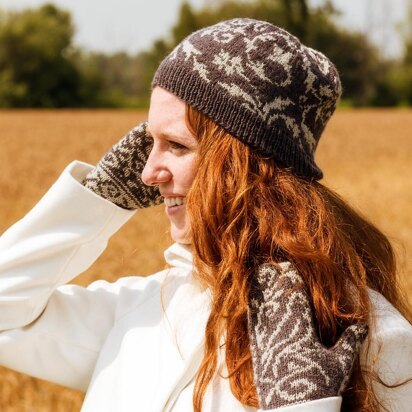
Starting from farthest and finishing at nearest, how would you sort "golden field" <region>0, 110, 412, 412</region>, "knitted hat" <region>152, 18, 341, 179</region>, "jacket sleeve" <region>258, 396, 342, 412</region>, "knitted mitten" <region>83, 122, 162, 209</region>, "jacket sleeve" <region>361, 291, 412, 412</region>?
"golden field" <region>0, 110, 412, 412</region> < "knitted mitten" <region>83, 122, 162, 209</region> < "knitted hat" <region>152, 18, 341, 179</region> < "jacket sleeve" <region>361, 291, 412, 412</region> < "jacket sleeve" <region>258, 396, 342, 412</region>

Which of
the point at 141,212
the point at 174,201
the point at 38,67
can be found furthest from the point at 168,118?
the point at 38,67

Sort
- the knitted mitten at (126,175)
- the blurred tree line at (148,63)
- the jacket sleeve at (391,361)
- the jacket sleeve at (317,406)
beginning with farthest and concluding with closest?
1. the blurred tree line at (148,63)
2. the knitted mitten at (126,175)
3. the jacket sleeve at (391,361)
4. the jacket sleeve at (317,406)

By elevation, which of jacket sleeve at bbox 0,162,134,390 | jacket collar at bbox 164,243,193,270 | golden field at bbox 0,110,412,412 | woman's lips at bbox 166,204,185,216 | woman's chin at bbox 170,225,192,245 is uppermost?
woman's lips at bbox 166,204,185,216

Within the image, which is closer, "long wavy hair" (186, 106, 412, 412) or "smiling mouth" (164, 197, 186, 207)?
"long wavy hair" (186, 106, 412, 412)

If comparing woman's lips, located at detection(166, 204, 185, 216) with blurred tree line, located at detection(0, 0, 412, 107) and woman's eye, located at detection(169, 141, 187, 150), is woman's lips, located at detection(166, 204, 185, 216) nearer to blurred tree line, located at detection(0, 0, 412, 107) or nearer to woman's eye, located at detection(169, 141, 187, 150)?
woman's eye, located at detection(169, 141, 187, 150)

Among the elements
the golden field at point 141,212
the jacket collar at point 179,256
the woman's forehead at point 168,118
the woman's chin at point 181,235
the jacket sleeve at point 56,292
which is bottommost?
the golden field at point 141,212

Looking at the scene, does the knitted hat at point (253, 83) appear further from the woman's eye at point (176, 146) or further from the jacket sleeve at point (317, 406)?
the jacket sleeve at point (317, 406)

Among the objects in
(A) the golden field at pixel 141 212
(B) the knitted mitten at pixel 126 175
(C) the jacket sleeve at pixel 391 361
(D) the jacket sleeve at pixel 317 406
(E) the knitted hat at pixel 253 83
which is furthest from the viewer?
(A) the golden field at pixel 141 212

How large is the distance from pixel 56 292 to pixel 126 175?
1.07ft

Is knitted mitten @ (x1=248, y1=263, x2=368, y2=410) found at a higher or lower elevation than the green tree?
higher

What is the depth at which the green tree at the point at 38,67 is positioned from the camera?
53.5m

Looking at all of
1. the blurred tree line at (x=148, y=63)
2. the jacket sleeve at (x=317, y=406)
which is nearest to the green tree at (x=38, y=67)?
the blurred tree line at (x=148, y=63)

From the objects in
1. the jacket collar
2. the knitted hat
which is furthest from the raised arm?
the knitted hat

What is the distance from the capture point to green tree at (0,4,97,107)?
176 feet
